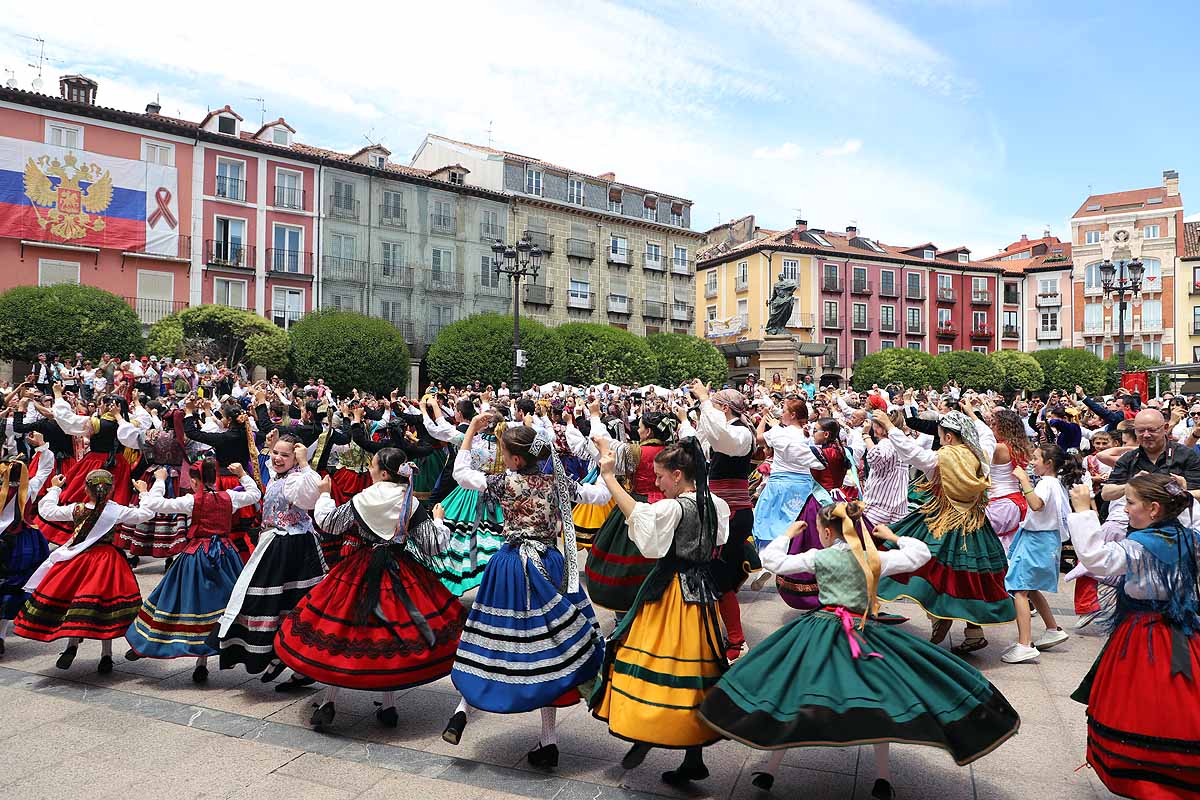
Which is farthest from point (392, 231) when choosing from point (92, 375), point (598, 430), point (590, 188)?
point (598, 430)

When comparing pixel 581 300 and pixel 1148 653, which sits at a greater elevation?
pixel 581 300

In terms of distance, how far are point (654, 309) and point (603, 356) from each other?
13.0 m

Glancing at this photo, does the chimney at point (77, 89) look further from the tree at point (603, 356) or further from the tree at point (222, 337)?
the tree at point (603, 356)

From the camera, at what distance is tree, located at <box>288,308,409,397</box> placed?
32219 millimetres

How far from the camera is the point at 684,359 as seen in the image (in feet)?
138

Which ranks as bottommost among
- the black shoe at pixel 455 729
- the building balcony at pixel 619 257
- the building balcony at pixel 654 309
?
the black shoe at pixel 455 729

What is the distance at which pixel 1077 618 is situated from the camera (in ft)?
25.6

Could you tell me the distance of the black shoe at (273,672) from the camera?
5816 mm

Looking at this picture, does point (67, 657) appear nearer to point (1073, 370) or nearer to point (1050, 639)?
point (1050, 639)

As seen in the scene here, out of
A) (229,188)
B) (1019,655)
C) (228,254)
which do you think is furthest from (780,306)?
(1019,655)

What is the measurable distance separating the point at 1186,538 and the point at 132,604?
684 cm

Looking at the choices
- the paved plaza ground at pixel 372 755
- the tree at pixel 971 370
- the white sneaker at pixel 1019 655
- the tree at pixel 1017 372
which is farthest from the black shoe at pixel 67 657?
the tree at pixel 1017 372

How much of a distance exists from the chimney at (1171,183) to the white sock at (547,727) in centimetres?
6824

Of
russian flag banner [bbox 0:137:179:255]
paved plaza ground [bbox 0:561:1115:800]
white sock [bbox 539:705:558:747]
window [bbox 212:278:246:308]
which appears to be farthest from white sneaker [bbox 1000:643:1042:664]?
russian flag banner [bbox 0:137:179:255]
